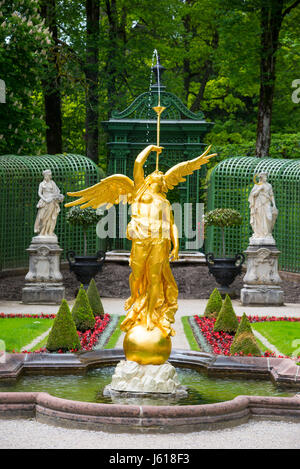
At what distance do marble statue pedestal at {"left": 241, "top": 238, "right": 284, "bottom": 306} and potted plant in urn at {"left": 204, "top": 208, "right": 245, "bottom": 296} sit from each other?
2.07 ft

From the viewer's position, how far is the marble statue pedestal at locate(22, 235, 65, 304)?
20.0m

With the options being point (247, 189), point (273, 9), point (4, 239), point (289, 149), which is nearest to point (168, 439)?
point (4, 239)

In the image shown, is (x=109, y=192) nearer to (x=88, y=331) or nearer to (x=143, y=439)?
(x=143, y=439)

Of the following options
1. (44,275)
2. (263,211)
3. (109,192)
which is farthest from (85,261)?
(109,192)

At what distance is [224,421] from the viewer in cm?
766

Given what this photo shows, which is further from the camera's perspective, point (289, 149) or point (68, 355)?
point (289, 149)

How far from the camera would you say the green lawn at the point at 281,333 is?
13.1m

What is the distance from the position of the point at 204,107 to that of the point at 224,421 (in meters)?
30.3

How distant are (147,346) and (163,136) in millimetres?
19458

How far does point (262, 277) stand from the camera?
20.6 metres

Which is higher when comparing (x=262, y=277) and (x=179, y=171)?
(x=179, y=171)

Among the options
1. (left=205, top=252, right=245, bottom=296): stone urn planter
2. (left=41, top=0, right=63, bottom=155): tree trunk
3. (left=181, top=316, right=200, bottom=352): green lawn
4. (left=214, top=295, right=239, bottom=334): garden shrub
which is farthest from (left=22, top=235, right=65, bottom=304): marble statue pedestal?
(left=41, top=0, right=63, bottom=155): tree trunk

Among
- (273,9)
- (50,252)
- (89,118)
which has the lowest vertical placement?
(50,252)

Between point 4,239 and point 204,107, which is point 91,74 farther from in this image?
point 4,239
